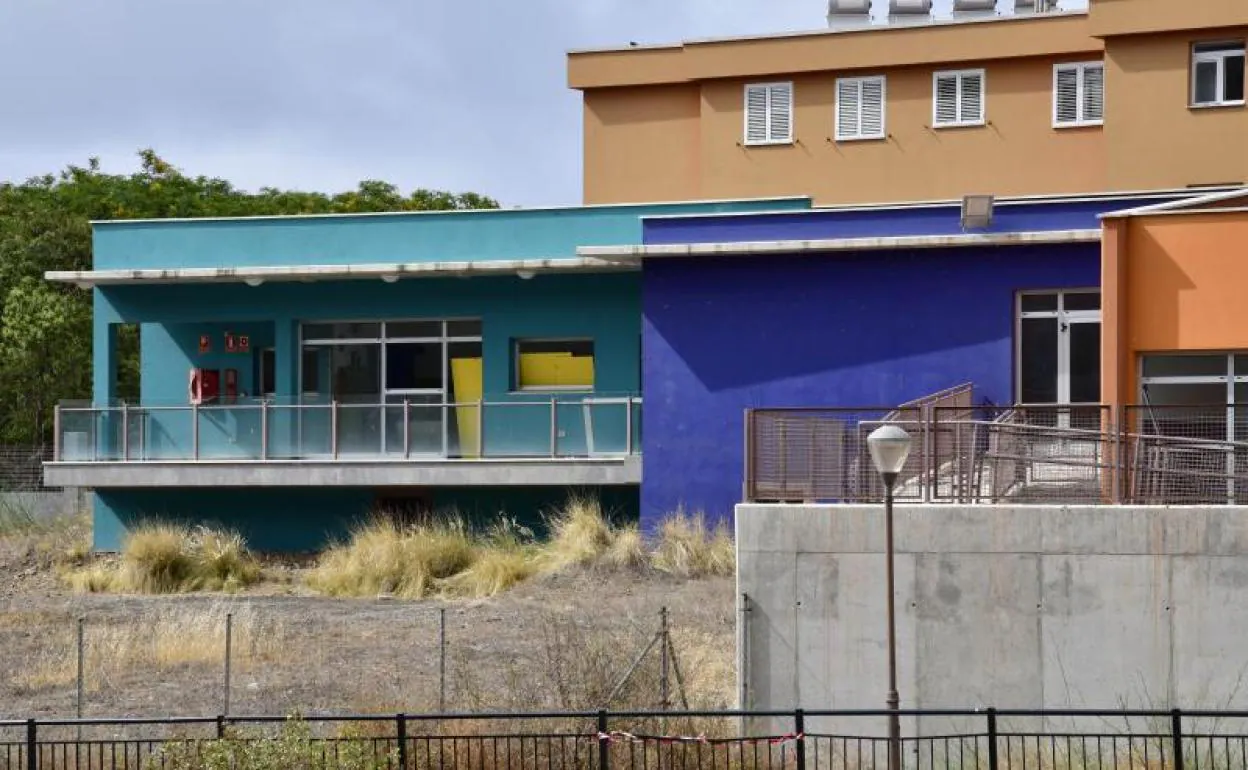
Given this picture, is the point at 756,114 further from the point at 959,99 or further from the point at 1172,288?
the point at 1172,288

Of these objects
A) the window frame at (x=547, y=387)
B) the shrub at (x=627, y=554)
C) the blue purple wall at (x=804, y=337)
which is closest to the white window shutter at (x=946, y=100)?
the window frame at (x=547, y=387)

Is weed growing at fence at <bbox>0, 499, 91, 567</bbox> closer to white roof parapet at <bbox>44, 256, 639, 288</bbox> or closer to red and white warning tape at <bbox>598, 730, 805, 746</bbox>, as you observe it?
white roof parapet at <bbox>44, 256, 639, 288</bbox>

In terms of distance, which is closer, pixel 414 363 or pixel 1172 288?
pixel 1172 288

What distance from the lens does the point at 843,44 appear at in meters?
40.3

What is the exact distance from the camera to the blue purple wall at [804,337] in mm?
30891

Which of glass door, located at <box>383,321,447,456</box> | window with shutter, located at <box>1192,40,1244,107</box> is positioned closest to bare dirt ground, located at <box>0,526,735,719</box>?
glass door, located at <box>383,321,447,456</box>

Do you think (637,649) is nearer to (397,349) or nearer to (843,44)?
(397,349)

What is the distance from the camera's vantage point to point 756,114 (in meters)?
41.2

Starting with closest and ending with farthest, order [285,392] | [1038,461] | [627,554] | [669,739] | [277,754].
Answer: [277,754]
[669,739]
[1038,461]
[627,554]
[285,392]

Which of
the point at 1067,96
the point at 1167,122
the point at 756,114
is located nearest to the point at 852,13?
the point at 756,114

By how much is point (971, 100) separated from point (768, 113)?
4.04 metres

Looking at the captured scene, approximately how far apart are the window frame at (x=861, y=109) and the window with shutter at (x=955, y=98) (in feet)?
3.10

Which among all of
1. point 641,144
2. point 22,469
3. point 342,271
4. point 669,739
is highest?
point 641,144

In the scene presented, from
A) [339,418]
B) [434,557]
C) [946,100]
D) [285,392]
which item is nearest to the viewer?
[434,557]
